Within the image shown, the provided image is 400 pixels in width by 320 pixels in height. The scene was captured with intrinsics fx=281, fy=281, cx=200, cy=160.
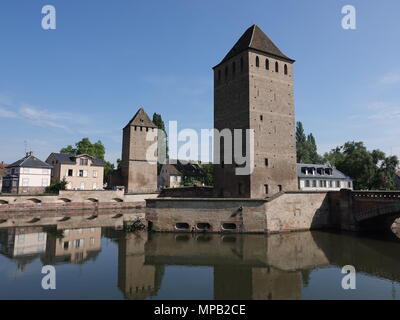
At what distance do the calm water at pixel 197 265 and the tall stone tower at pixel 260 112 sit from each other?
226 inches

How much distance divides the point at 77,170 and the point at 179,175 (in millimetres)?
19197

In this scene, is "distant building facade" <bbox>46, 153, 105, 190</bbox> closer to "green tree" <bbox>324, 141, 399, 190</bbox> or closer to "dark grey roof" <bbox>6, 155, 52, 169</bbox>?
"dark grey roof" <bbox>6, 155, 52, 169</bbox>

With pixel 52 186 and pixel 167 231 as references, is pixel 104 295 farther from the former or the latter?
pixel 52 186

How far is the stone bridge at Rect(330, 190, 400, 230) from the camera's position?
21.0m

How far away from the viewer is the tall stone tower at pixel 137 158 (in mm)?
46188

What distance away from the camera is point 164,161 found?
2349 inches

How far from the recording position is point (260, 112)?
83.1 ft

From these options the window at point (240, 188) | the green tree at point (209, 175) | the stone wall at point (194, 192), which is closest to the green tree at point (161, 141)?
the green tree at point (209, 175)

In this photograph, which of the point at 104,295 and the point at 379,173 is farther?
the point at 379,173

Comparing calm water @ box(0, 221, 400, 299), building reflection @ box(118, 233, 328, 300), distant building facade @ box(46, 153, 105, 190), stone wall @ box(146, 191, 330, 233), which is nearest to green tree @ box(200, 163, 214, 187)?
distant building facade @ box(46, 153, 105, 190)

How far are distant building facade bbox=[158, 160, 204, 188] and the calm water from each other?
32.9m

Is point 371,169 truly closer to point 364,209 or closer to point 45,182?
point 364,209

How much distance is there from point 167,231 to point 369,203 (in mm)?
16245
